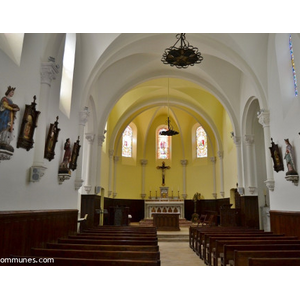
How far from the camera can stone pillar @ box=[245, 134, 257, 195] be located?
46.7ft

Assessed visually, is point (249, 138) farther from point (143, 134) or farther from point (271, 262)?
point (271, 262)

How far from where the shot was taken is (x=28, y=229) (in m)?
6.39

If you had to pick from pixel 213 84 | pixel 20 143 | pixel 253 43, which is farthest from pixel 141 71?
pixel 20 143

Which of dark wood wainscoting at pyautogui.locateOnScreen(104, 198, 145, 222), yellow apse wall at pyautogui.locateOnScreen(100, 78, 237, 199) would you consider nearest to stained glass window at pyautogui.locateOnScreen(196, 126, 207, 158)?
yellow apse wall at pyautogui.locateOnScreen(100, 78, 237, 199)

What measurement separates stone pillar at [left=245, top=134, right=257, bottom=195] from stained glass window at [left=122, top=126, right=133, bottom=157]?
34.1ft

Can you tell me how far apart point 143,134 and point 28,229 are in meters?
17.7

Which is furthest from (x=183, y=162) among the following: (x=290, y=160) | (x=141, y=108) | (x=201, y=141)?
(x=290, y=160)

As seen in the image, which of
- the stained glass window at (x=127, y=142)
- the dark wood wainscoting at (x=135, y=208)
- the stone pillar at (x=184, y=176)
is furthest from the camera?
the stained glass window at (x=127, y=142)

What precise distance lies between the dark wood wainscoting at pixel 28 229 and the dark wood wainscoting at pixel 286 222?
6590 mm

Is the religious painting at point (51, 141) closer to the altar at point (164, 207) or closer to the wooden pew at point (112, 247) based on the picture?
the wooden pew at point (112, 247)

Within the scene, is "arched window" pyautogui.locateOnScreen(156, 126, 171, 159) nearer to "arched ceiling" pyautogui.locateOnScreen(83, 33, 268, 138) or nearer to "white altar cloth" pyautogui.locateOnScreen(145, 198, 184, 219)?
"white altar cloth" pyautogui.locateOnScreen(145, 198, 184, 219)

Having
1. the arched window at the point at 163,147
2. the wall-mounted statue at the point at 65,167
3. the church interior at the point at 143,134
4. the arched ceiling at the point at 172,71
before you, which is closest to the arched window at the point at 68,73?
the church interior at the point at 143,134

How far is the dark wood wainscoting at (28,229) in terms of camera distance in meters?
5.41

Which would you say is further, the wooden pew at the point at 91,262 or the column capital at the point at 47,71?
the column capital at the point at 47,71
